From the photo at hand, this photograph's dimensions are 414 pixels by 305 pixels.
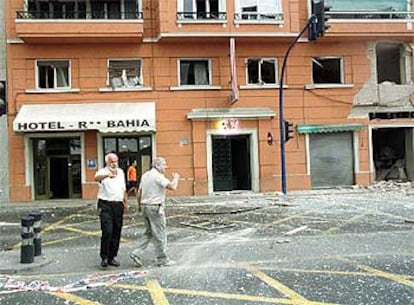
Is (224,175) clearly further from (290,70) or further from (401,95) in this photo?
(401,95)

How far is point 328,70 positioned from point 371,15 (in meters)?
3.17

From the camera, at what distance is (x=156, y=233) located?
→ 877 cm

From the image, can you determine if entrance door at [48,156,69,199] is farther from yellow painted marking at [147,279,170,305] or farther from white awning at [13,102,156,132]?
yellow painted marking at [147,279,170,305]

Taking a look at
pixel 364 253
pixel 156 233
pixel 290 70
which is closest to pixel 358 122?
pixel 290 70

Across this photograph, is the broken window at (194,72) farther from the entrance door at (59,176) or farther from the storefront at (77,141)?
the entrance door at (59,176)

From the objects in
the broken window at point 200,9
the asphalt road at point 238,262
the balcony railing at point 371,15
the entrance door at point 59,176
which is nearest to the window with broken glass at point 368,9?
the balcony railing at point 371,15

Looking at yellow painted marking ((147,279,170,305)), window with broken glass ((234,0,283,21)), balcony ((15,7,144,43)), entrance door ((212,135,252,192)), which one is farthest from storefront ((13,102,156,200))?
yellow painted marking ((147,279,170,305))

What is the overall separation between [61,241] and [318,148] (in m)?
16.3

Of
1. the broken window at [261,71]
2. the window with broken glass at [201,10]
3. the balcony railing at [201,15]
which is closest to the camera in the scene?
the balcony railing at [201,15]

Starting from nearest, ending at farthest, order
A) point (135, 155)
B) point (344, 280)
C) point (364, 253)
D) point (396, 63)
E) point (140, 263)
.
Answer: point (344, 280) < point (140, 263) < point (364, 253) < point (135, 155) < point (396, 63)

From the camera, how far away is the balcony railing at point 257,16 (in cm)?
2431

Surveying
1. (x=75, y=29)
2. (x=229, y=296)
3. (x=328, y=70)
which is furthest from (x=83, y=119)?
(x=229, y=296)

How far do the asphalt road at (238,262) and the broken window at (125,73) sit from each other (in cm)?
935

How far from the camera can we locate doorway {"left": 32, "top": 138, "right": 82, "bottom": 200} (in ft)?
79.5
